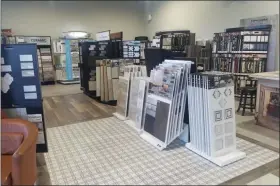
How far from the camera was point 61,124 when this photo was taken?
12.2ft

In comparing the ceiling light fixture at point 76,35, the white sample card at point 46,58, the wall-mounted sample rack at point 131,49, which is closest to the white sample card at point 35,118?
the wall-mounted sample rack at point 131,49

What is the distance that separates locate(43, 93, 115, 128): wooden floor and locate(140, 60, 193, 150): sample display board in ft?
4.70

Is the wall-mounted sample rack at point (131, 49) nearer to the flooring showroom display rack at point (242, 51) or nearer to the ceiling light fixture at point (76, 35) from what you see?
the flooring showroom display rack at point (242, 51)

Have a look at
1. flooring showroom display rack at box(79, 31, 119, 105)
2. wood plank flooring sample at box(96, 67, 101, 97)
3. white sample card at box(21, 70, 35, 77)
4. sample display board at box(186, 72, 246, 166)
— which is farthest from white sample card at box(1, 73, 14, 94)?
flooring showroom display rack at box(79, 31, 119, 105)

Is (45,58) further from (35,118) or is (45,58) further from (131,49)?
(35,118)

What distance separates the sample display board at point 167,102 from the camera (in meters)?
2.57

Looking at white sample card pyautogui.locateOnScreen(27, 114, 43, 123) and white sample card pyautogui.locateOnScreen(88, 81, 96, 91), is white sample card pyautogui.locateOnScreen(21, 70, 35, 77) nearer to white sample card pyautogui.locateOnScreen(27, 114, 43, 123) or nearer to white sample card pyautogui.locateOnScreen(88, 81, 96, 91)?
white sample card pyautogui.locateOnScreen(27, 114, 43, 123)

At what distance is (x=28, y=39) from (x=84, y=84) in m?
3.33

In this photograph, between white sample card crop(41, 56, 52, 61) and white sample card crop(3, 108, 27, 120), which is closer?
white sample card crop(3, 108, 27, 120)

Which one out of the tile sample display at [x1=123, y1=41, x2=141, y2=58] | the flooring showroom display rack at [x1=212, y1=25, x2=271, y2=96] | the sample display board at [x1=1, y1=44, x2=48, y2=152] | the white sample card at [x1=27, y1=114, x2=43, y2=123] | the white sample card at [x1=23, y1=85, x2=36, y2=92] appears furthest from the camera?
the tile sample display at [x1=123, y1=41, x2=141, y2=58]

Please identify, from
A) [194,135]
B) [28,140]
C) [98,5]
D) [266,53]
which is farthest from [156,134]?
[98,5]

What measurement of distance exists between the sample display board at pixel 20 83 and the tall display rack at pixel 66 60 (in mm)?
5862

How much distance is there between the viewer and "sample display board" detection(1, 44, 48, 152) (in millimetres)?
2127

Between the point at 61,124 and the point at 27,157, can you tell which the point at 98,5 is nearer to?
the point at 61,124
